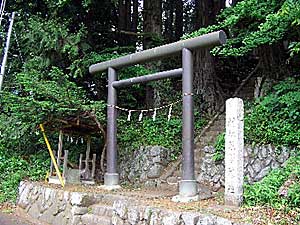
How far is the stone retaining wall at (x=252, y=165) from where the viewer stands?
7438 millimetres

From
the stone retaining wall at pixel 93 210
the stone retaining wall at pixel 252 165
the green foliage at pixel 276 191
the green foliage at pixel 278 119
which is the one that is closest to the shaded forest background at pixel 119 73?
the green foliage at pixel 278 119

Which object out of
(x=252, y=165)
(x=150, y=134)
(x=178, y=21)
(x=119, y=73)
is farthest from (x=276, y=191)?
(x=178, y=21)

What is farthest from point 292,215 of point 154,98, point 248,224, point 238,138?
point 154,98

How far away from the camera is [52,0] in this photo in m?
10.3

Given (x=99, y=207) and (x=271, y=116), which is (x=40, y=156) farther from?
(x=271, y=116)

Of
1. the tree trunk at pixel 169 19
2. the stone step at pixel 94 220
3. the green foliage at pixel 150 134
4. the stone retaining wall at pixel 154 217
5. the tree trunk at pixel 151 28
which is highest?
the tree trunk at pixel 169 19

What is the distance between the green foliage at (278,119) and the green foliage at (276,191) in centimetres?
122

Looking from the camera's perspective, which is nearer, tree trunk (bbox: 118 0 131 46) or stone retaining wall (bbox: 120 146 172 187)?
stone retaining wall (bbox: 120 146 172 187)

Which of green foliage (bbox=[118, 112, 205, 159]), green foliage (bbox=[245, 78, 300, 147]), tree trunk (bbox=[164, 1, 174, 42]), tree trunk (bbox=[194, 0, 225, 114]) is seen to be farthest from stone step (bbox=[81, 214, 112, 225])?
tree trunk (bbox=[164, 1, 174, 42])

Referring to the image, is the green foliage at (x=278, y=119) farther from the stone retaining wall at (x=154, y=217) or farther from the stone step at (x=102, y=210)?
the stone step at (x=102, y=210)

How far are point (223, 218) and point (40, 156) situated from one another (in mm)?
7511

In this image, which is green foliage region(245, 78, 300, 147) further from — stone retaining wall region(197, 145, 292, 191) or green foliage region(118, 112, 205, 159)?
green foliage region(118, 112, 205, 159)

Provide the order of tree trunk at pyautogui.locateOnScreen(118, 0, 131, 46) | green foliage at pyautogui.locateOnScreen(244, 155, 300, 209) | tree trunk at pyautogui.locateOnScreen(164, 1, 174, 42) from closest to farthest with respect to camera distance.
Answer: green foliage at pyautogui.locateOnScreen(244, 155, 300, 209) → tree trunk at pyautogui.locateOnScreen(118, 0, 131, 46) → tree trunk at pyautogui.locateOnScreen(164, 1, 174, 42)

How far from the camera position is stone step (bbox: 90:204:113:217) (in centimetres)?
674
